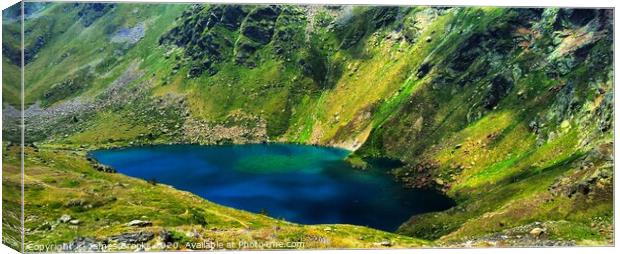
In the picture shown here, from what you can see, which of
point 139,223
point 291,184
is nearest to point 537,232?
point 139,223

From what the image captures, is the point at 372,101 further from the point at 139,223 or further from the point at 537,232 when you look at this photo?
the point at 139,223

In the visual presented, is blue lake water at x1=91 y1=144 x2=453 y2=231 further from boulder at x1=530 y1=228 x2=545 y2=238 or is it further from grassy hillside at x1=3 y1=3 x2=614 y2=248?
boulder at x1=530 y1=228 x2=545 y2=238

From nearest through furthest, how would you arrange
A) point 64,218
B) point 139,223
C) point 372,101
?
point 64,218, point 139,223, point 372,101

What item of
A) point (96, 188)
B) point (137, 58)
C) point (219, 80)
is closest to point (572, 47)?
point (96, 188)

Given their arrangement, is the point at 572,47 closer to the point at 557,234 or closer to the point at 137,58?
the point at 557,234

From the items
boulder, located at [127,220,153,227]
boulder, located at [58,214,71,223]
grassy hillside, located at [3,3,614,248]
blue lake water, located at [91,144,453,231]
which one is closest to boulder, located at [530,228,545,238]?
grassy hillside, located at [3,3,614,248]

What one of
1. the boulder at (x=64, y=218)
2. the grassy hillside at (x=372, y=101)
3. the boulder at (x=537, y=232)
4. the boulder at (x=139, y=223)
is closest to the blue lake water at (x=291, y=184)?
the grassy hillside at (x=372, y=101)
